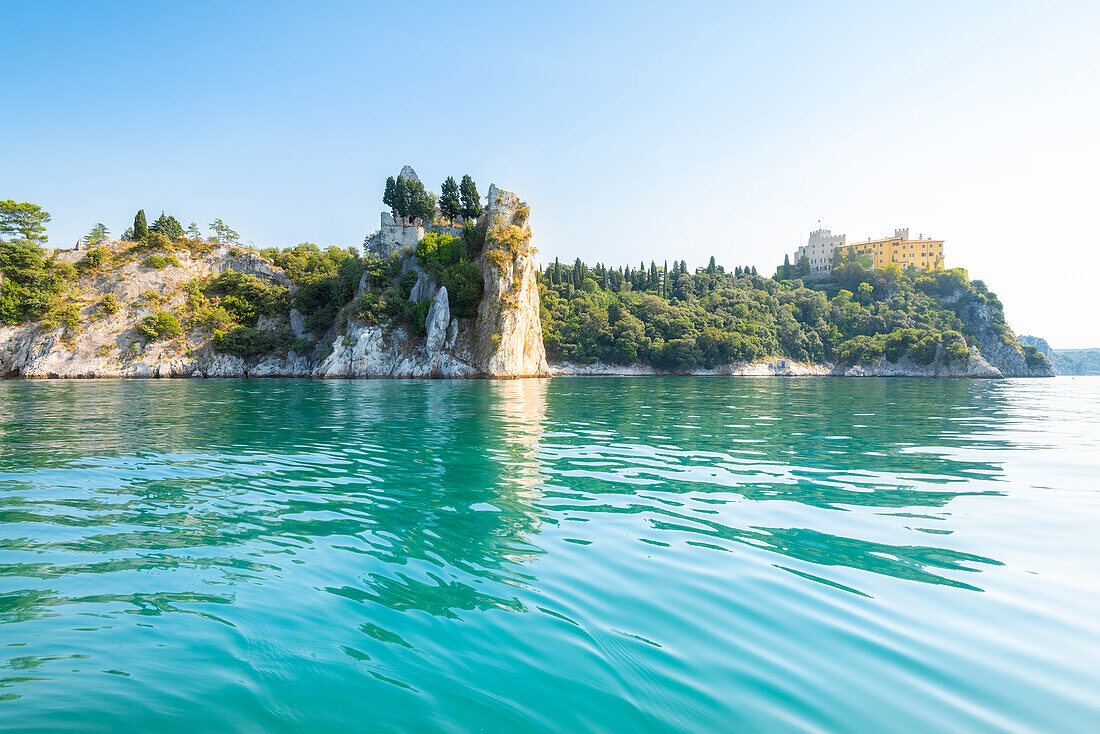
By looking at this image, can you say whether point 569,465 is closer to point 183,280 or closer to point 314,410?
point 314,410

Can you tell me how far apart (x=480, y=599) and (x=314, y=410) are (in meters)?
20.4

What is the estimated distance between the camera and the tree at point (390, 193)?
8338 cm

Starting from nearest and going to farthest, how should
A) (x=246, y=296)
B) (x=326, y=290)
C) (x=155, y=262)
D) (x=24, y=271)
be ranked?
(x=24, y=271)
(x=155, y=262)
(x=246, y=296)
(x=326, y=290)

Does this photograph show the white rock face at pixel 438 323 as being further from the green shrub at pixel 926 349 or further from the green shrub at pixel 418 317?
the green shrub at pixel 926 349

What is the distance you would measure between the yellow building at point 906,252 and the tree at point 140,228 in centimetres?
16195

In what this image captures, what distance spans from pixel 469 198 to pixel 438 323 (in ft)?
87.5

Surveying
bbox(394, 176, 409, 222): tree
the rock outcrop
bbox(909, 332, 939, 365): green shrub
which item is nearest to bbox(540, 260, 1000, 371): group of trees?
bbox(909, 332, 939, 365): green shrub

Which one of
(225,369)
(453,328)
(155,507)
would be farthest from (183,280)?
(155,507)

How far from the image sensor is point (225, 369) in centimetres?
7031

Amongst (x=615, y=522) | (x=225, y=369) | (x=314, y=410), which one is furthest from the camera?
(x=225, y=369)

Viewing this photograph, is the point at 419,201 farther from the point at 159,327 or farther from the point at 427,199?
the point at 159,327

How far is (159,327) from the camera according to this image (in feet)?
228

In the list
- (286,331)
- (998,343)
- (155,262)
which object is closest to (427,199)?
(286,331)

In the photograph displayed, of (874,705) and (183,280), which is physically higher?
(183,280)
